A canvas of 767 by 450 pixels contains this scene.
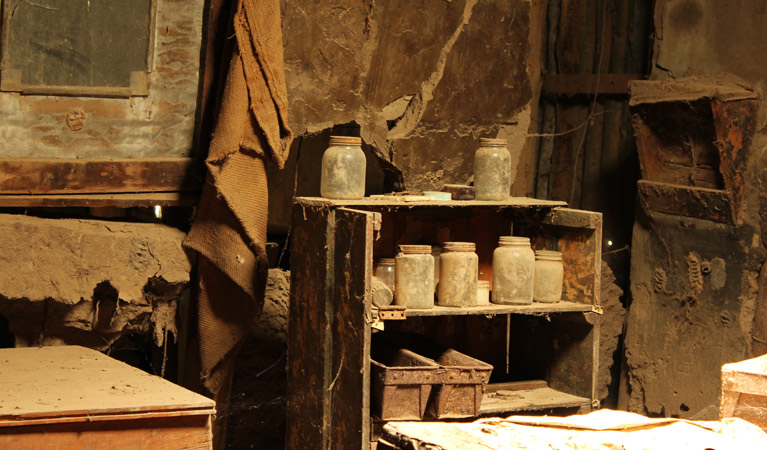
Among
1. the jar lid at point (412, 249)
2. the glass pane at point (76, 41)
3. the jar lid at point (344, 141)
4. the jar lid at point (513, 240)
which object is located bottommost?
the jar lid at point (412, 249)

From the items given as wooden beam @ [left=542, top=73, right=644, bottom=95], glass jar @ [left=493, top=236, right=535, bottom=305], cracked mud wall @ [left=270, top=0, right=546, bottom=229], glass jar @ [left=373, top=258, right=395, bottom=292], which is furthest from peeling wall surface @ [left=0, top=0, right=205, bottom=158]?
wooden beam @ [left=542, top=73, right=644, bottom=95]

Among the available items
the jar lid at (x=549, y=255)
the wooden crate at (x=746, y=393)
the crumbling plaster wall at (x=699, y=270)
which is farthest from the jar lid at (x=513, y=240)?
the wooden crate at (x=746, y=393)

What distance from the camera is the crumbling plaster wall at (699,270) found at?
4.71 meters

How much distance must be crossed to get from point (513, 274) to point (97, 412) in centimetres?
200

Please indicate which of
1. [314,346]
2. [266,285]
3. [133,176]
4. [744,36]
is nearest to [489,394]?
[314,346]

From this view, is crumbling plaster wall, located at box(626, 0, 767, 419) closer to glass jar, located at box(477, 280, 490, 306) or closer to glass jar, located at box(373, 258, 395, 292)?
glass jar, located at box(477, 280, 490, 306)

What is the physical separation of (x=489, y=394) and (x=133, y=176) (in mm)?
1981

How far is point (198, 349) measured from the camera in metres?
4.41

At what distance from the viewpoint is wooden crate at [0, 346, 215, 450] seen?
9.70ft

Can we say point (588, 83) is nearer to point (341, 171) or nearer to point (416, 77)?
point (416, 77)

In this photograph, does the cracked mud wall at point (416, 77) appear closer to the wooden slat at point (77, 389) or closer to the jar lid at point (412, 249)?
the jar lid at point (412, 249)

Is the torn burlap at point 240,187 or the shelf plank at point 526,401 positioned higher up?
the torn burlap at point 240,187

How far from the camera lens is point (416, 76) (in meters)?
4.96

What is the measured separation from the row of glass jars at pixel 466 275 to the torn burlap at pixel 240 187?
0.66m
